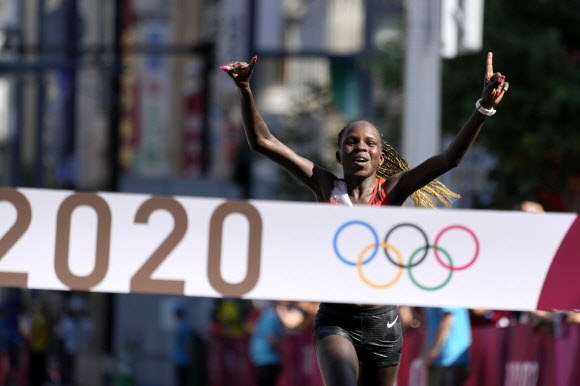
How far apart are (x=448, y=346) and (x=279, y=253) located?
4.65 metres

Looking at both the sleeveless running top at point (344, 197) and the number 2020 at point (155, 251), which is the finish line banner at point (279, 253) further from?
the sleeveless running top at point (344, 197)

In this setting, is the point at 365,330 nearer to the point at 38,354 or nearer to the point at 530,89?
the point at 530,89

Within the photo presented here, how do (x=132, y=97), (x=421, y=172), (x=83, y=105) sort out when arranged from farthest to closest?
(x=83, y=105) → (x=132, y=97) → (x=421, y=172)

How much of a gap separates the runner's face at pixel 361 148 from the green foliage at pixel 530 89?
1258cm

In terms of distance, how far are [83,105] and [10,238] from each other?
45.1 m

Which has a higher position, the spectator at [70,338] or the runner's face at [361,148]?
the runner's face at [361,148]

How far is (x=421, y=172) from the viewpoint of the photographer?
6.97 m

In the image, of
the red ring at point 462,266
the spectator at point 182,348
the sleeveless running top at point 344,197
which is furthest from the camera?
the spectator at point 182,348

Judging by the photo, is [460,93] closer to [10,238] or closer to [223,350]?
[223,350]

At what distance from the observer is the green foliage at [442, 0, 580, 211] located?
768 inches

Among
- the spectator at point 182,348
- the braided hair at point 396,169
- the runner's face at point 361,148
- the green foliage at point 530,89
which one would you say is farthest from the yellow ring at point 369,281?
the spectator at point 182,348

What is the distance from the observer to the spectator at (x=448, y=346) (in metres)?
11.7

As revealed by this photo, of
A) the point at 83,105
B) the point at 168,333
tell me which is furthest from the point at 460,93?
the point at 83,105

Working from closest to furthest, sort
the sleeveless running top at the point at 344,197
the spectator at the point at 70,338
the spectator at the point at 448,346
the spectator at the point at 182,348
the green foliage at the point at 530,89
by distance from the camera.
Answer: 1. the sleeveless running top at the point at 344,197
2. the spectator at the point at 448,346
3. the green foliage at the point at 530,89
4. the spectator at the point at 182,348
5. the spectator at the point at 70,338
